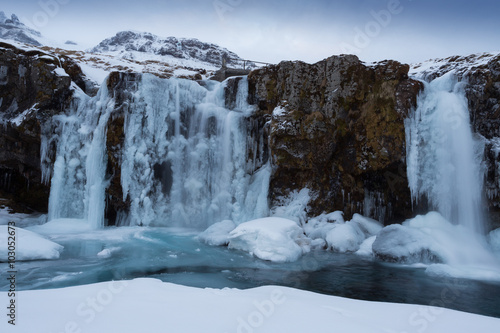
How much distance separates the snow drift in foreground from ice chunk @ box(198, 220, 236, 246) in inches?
252

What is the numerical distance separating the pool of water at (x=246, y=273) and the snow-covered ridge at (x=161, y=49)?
133 feet

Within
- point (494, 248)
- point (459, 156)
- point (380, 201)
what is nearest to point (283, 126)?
point (380, 201)

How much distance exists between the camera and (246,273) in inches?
298

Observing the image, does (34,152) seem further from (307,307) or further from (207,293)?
(307,307)

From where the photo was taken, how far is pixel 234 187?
46.6ft

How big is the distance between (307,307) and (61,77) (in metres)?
15.8

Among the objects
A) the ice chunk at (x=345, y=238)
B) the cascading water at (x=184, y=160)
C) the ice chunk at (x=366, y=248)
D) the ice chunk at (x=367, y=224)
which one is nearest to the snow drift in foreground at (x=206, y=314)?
the ice chunk at (x=366, y=248)

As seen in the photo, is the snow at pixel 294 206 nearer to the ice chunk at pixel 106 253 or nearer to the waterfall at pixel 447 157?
the waterfall at pixel 447 157

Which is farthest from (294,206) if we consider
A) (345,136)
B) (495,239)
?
(495,239)

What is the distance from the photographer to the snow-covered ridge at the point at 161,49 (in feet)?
162

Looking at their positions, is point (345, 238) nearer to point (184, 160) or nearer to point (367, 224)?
point (367, 224)

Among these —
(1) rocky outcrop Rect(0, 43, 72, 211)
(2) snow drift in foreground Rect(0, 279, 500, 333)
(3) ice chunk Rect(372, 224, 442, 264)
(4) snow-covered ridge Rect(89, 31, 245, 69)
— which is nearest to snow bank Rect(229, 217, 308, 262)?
(3) ice chunk Rect(372, 224, 442, 264)

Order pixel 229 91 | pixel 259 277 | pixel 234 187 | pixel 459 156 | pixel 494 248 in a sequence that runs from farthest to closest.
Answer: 1. pixel 229 91
2. pixel 234 187
3. pixel 459 156
4. pixel 494 248
5. pixel 259 277

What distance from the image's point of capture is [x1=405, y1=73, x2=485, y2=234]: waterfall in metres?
11.0
